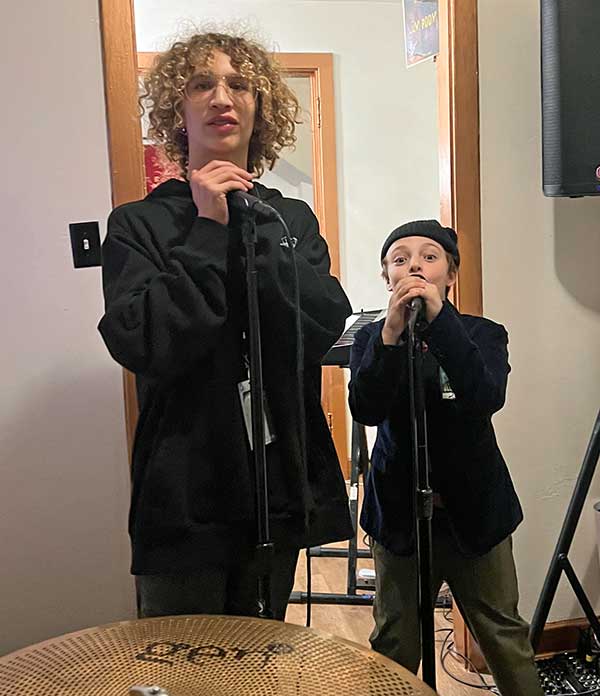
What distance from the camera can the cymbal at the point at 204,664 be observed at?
0.84 m

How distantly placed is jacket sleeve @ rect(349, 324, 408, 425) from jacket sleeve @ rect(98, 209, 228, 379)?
0.36m

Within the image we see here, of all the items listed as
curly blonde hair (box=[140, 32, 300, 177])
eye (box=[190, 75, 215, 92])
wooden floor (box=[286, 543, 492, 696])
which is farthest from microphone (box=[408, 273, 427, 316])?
wooden floor (box=[286, 543, 492, 696])

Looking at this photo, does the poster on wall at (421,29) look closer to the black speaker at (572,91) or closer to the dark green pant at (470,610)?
the black speaker at (572,91)

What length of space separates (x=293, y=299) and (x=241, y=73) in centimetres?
38

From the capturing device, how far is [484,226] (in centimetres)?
194

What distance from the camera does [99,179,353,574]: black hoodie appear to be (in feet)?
3.75

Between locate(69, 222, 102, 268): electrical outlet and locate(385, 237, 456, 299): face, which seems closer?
locate(385, 237, 456, 299): face

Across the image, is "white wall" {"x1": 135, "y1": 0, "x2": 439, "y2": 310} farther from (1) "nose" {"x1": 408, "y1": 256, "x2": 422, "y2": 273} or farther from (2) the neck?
(2) the neck

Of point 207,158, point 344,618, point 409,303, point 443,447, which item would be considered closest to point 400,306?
point 409,303

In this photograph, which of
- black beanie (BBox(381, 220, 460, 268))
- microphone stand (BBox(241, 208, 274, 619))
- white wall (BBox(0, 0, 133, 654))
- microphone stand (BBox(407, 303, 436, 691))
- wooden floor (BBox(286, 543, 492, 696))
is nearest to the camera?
microphone stand (BBox(241, 208, 274, 619))

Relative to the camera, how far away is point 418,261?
149 cm

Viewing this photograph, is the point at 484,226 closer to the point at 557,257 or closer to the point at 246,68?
the point at 557,257

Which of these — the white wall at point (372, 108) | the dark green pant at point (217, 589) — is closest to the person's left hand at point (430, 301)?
the dark green pant at point (217, 589)

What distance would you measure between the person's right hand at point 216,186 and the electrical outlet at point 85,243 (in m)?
0.53
